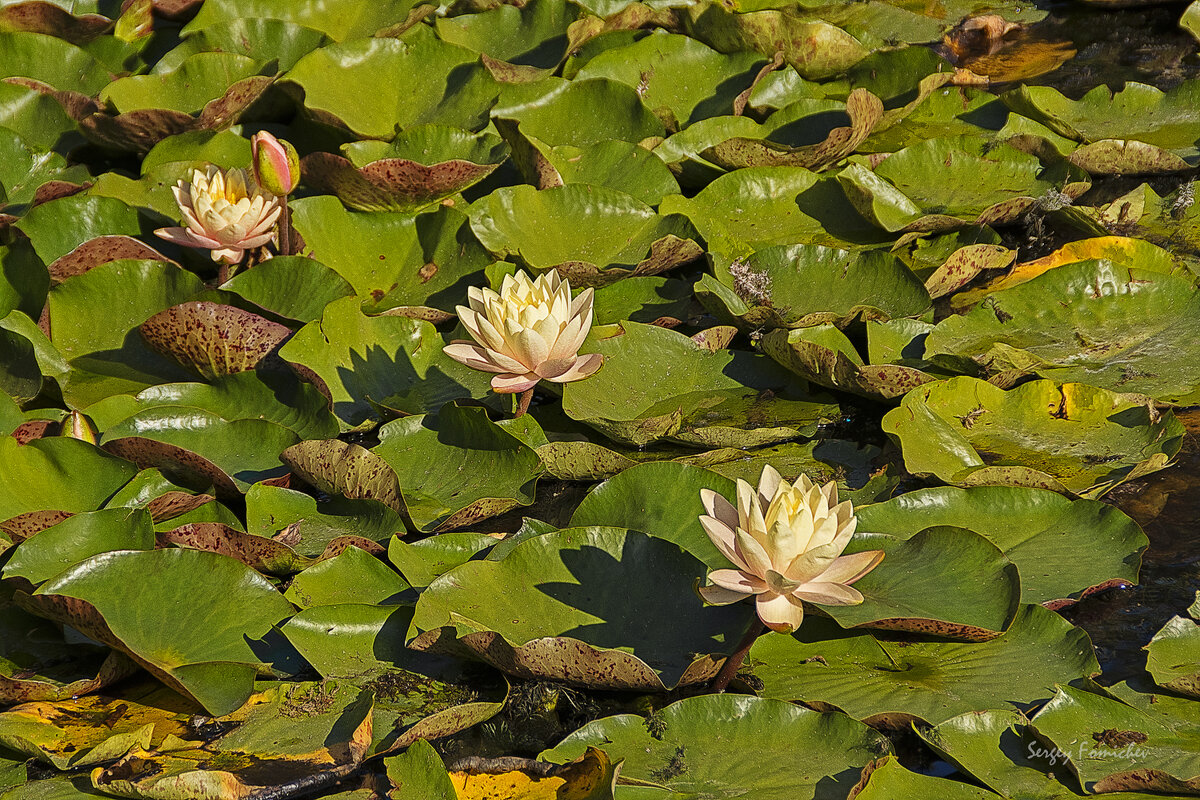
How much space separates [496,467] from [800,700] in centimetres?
105

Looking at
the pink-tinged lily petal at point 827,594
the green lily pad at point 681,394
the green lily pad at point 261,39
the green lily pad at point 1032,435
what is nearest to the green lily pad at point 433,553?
the green lily pad at point 681,394

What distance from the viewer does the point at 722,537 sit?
1972 mm

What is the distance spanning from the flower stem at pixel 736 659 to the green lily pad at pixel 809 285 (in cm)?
129

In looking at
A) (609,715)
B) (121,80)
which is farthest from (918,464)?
(121,80)

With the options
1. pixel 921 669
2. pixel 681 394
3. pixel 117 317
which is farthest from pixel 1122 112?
pixel 117 317

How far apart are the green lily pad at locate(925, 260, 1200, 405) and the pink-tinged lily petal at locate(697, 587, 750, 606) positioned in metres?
1.38

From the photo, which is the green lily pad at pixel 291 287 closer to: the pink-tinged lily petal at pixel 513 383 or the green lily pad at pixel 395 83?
the pink-tinged lily petal at pixel 513 383

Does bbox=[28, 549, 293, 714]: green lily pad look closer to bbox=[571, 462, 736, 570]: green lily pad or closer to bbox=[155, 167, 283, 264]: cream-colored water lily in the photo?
bbox=[571, 462, 736, 570]: green lily pad

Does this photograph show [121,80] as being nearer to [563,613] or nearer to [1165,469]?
[563,613]

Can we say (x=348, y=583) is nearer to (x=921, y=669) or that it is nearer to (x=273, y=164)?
(x=921, y=669)

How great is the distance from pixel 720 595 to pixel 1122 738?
0.81m

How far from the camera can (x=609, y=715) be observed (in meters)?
2.15

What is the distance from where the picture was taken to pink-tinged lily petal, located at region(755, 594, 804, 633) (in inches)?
73.9

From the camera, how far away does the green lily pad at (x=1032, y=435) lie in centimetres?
259
